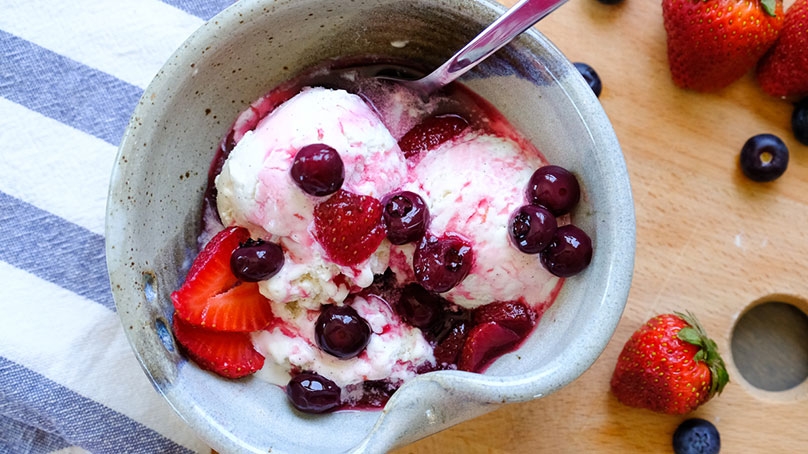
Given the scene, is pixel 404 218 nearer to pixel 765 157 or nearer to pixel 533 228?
pixel 533 228

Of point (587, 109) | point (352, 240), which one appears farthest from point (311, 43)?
point (587, 109)

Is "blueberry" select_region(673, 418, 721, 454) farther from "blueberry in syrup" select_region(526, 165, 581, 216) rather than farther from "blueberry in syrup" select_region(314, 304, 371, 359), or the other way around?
"blueberry in syrup" select_region(314, 304, 371, 359)

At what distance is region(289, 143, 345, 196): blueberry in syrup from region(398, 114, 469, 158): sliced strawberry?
0.75ft

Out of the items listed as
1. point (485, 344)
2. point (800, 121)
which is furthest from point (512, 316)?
point (800, 121)

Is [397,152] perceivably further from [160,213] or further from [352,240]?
[160,213]

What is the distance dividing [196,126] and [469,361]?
0.62m

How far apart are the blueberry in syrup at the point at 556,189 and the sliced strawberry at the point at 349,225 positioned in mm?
266

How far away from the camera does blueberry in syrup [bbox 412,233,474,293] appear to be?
1.33 m

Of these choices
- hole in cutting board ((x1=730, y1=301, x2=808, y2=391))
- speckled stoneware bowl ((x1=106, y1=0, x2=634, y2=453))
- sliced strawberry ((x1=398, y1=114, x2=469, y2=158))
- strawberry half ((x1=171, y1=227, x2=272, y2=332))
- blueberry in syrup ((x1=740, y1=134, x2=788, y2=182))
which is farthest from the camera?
hole in cutting board ((x1=730, y1=301, x2=808, y2=391))

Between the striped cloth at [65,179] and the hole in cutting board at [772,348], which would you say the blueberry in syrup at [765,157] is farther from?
the striped cloth at [65,179]

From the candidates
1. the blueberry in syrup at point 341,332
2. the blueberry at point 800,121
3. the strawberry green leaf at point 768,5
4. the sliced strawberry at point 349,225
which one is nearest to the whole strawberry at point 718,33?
the strawberry green leaf at point 768,5

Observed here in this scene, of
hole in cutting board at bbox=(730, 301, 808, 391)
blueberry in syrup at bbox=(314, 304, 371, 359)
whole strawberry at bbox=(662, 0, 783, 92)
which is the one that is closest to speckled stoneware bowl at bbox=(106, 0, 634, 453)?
blueberry in syrup at bbox=(314, 304, 371, 359)

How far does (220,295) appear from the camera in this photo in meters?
1.35

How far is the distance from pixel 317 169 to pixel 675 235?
769 millimetres
